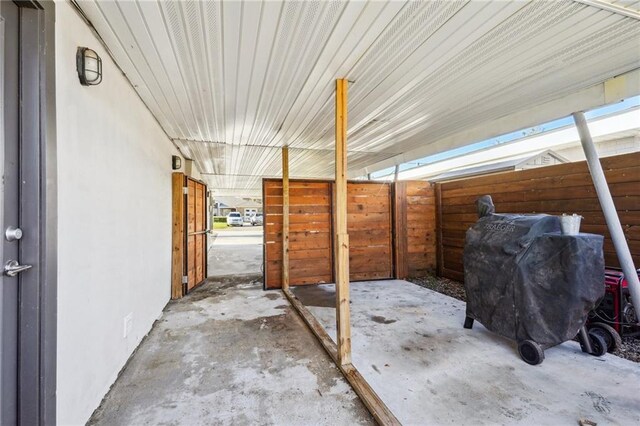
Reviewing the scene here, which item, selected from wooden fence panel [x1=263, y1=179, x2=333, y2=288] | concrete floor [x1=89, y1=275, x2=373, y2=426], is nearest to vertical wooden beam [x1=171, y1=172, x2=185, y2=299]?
concrete floor [x1=89, y1=275, x2=373, y2=426]

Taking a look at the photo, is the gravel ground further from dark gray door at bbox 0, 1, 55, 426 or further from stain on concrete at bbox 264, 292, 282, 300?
dark gray door at bbox 0, 1, 55, 426

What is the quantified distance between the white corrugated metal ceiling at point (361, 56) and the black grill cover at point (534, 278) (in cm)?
128

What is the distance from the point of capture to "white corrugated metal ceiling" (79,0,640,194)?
1526 millimetres

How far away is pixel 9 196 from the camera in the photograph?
114 cm

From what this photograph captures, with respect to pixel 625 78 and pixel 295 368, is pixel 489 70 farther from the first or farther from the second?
pixel 295 368

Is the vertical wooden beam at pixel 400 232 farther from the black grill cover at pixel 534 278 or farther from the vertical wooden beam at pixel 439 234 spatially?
the black grill cover at pixel 534 278

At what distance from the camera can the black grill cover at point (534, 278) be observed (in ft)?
6.97

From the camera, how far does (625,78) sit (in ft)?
7.06

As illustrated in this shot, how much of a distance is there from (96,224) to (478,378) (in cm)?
292

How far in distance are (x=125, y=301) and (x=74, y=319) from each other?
80cm

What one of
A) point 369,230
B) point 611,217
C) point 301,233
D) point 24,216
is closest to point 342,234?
point 24,216

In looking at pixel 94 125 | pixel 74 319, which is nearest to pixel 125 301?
pixel 74 319

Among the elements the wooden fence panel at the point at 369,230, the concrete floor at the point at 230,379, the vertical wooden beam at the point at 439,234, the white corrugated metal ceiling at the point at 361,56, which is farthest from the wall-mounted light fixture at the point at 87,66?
the vertical wooden beam at the point at 439,234

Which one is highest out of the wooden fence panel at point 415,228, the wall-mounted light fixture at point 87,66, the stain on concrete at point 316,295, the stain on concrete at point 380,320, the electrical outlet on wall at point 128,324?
the wall-mounted light fixture at point 87,66
